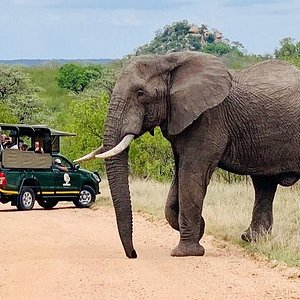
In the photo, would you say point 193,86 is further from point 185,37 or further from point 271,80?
point 185,37

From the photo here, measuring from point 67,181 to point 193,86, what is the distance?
1400 centimetres

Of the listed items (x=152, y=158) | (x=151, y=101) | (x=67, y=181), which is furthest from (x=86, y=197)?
(x=151, y=101)

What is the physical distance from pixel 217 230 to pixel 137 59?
14.0 ft

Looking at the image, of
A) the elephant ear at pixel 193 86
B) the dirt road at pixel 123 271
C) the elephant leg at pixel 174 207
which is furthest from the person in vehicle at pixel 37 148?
the elephant ear at pixel 193 86

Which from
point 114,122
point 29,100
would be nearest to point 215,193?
point 114,122

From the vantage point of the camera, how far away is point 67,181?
2925 cm

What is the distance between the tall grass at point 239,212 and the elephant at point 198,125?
2.68ft

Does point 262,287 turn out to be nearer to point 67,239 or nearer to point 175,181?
point 175,181

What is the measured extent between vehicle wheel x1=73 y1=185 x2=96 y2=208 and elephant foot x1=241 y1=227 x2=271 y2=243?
12589 mm

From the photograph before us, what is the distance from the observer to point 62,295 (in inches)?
465

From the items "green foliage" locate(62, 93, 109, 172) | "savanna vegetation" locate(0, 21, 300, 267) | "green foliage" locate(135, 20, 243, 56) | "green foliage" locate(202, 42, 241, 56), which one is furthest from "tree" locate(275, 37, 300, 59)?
"green foliage" locate(135, 20, 243, 56)

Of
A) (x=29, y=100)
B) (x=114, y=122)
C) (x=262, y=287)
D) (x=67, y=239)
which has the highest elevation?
(x=114, y=122)

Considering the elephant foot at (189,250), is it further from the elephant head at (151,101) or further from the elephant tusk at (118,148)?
the elephant tusk at (118,148)

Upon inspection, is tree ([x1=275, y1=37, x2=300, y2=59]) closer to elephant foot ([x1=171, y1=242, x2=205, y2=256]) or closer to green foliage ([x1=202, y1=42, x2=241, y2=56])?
elephant foot ([x1=171, y1=242, x2=205, y2=256])
